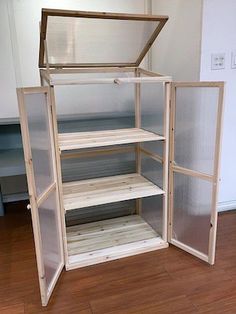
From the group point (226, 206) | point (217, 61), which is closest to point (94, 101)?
point (217, 61)

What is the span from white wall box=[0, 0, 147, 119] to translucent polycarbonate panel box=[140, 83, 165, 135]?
3.04 ft

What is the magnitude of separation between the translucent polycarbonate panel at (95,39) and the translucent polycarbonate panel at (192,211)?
99cm

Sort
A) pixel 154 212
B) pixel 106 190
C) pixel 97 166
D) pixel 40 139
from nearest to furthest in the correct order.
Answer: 1. pixel 40 139
2. pixel 106 190
3. pixel 154 212
4. pixel 97 166

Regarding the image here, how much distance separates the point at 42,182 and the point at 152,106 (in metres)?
1.01

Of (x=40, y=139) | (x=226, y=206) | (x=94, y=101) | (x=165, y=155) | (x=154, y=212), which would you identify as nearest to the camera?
(x=40, y=139)

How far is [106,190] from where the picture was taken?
206 centimetres

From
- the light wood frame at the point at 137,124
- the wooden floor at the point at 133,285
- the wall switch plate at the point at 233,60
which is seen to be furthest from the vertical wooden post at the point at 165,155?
the wall switch plate at the point at 233,60

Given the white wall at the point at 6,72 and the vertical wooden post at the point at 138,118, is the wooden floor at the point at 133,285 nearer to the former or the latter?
the vertical wooden post at the point at 138,118

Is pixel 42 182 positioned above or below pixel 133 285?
above

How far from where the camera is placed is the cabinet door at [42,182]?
1.37 metres

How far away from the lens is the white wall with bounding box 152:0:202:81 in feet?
6.75

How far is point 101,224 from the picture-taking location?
7.86ft

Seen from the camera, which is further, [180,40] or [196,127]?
[180,40]

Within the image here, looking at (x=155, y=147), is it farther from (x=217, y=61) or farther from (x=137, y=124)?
(x=217, y=61)
